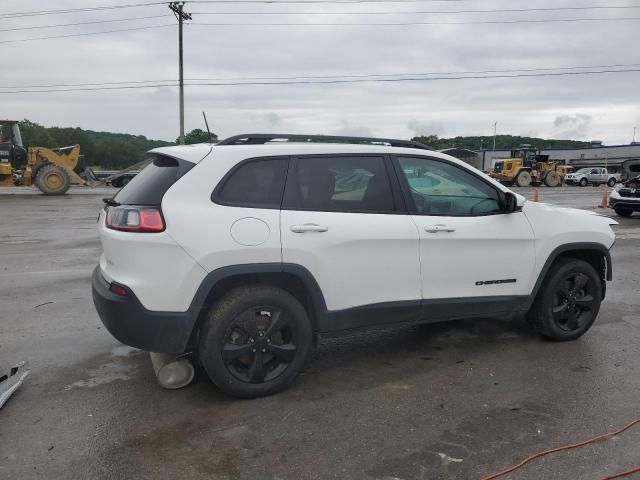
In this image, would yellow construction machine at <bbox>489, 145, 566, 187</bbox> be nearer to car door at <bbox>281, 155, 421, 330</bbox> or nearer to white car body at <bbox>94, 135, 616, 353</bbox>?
white car body at <bbox>94, 135, 616, 353</bbox>

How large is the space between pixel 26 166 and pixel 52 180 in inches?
49.6

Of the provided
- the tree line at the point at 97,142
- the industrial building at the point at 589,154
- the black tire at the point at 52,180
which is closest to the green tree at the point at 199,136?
the black tire at the point at 52,180

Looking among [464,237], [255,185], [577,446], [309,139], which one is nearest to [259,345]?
[255,185]

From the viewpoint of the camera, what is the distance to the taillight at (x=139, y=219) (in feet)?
11.2

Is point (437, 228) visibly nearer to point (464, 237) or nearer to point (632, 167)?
point (464, 237)

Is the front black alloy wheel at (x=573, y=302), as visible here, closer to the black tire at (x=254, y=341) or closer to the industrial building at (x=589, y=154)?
the black tire at (x=254, y=341)

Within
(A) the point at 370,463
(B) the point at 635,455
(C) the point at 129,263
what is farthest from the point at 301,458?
(B) the point at 635,455

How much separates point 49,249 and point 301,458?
835cm

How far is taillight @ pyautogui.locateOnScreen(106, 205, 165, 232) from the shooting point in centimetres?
341

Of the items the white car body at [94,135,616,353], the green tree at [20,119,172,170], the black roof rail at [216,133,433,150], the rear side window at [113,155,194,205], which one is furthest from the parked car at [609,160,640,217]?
the green tree at [20,119,172,170]

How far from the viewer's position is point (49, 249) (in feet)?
32.0

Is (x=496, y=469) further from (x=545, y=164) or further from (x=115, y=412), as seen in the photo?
(x=545, y=164)

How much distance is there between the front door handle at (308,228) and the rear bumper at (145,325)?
35.2 inches

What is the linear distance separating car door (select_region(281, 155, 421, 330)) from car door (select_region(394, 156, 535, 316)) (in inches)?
5.6
